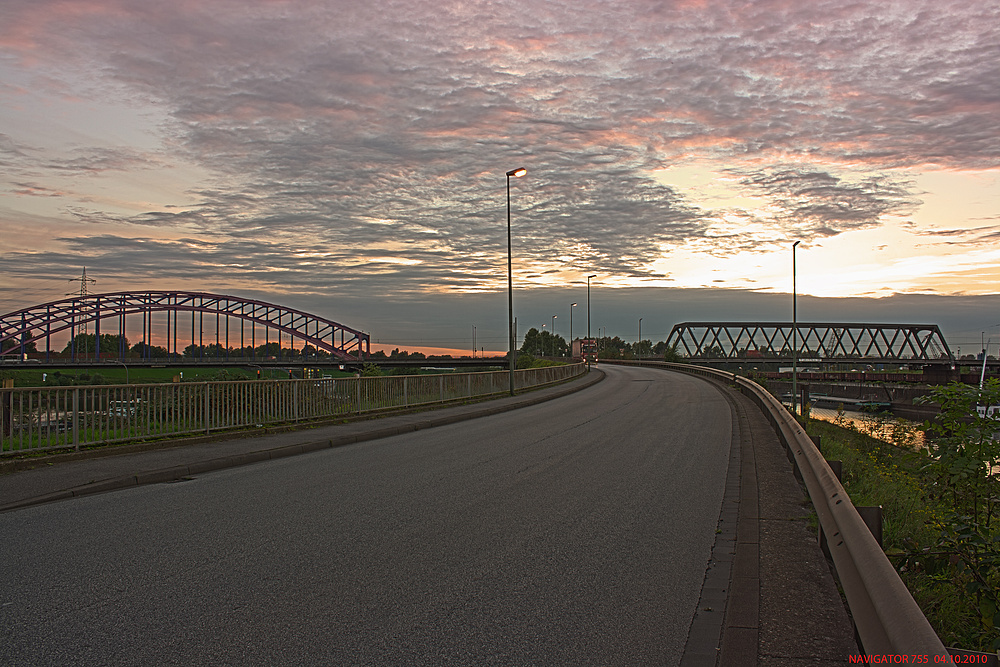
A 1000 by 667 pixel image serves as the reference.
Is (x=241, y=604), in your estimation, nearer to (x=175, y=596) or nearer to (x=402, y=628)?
(x=175, y=596)

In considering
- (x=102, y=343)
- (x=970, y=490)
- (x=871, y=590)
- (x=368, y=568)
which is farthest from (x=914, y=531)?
(x=102, y=343)

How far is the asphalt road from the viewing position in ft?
13.9

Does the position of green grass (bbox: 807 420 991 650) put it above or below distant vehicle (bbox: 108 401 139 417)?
below

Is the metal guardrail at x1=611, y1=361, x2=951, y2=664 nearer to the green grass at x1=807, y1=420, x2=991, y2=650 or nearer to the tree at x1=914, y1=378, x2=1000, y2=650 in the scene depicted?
the green grass at x1=807, y1=420, x2=991, y2=650

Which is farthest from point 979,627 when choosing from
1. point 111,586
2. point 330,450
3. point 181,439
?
point 181,439

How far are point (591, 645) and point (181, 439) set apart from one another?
11.8 m

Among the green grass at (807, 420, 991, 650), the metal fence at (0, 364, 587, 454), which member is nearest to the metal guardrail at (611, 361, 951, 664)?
the green grass at (807, 420, 991, 650)

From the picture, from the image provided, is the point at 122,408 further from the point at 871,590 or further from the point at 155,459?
the point at 871,590

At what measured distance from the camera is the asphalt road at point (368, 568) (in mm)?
4242

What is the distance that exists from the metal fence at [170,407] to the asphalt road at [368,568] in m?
2.98

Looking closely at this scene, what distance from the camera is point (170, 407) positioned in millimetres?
14117

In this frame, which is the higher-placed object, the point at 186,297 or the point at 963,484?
the point at 186,297

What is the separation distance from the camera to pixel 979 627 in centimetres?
448

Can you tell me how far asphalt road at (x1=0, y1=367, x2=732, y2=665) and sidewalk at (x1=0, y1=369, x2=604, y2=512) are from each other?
18.9 inches
